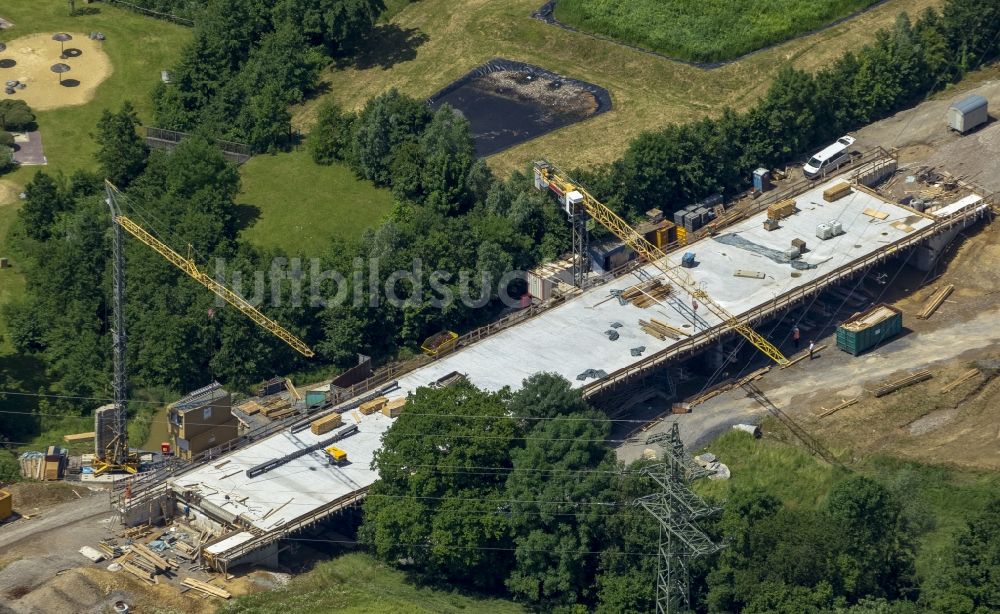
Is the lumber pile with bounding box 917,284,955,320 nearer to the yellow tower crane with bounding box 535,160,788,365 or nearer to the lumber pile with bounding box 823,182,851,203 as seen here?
the yellow tower crane with bounding box 535,160,788,365

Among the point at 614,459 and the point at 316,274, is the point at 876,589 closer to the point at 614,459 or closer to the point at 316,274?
the point at 614,459

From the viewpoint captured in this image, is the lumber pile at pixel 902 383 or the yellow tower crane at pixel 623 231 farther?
the yellow tower crane at pixel 623 231

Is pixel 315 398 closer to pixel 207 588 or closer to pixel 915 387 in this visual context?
pixel 207 588

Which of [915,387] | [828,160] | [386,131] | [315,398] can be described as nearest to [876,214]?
[828,160]

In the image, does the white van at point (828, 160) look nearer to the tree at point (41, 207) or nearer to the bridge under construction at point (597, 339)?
the bridge under construction at point (597, 339)

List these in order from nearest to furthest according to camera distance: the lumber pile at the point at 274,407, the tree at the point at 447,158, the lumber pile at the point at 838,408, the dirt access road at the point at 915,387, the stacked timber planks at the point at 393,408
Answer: the dirt access road at the point at 915,387
the stacked timber planks at the point at 393,408
the lumber pile at the point at 838,408
the lumber pile at the point at 274,407
the tree at the point at 447,158

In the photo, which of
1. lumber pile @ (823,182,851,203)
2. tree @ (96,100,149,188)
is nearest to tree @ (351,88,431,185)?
tree @ (96,100,149,188)

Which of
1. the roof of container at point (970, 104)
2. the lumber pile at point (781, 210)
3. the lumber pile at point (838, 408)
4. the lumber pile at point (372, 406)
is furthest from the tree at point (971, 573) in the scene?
the roof of container at point (970, 104)
